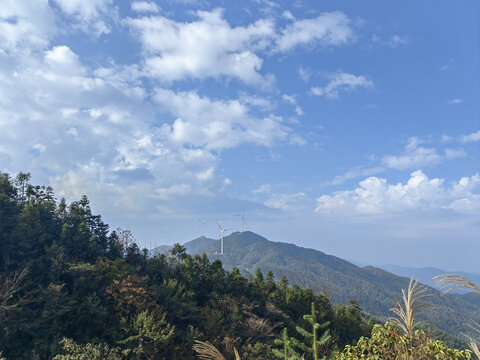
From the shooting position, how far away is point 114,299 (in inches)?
1641

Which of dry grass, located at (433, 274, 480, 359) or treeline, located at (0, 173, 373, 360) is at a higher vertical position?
dry grass, located at (433, 274, 480, 359)

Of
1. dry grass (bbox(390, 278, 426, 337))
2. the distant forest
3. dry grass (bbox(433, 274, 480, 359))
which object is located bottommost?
the distant forest

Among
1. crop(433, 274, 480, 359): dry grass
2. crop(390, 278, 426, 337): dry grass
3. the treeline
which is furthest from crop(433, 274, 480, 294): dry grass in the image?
the treeline

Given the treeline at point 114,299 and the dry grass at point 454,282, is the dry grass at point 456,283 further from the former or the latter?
the treeline at point 114,299

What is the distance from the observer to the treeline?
36031mm

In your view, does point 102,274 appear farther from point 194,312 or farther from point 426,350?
point 426,350

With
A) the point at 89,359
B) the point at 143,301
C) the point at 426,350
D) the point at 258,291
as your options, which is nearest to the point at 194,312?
the point at 143,301

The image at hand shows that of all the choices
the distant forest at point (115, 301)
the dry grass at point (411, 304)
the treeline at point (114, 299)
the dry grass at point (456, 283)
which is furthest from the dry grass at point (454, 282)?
the treeline at point (114, 299)

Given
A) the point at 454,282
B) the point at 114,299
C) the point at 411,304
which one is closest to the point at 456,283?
the point at 454,282

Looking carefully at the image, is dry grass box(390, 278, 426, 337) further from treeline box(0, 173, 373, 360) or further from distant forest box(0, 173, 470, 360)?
treeline box(0, 173, 373, 360)

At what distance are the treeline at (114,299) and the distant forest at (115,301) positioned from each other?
0.14 meters

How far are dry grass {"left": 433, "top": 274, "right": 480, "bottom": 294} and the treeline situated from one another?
28.9m

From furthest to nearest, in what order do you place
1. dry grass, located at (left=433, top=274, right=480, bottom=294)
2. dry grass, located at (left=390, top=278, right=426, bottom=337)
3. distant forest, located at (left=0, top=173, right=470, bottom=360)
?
distant forest, located at (left=0, top=173, right=470, bottom=360) < dry grass, located at (left=390, top=278, right=426, bottom=337) < dry grass, located at (left=433, top=274, right=480, bottom=294)

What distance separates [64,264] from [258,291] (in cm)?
3388
